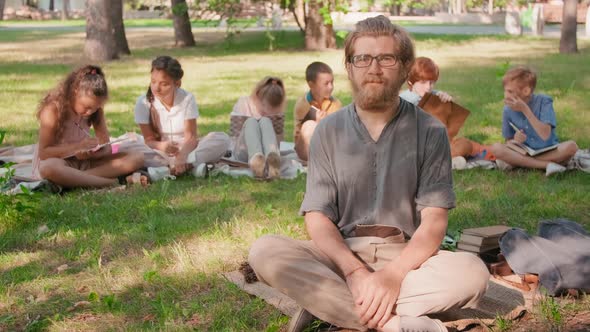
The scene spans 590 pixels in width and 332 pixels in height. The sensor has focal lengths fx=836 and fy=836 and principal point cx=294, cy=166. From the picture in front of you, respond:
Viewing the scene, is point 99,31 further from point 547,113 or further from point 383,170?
point 383,170

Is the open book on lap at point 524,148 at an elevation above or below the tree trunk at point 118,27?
below

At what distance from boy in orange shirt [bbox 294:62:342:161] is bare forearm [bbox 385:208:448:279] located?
3.86m

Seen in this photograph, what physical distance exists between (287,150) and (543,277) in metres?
4.32

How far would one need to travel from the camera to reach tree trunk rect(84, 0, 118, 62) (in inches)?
754

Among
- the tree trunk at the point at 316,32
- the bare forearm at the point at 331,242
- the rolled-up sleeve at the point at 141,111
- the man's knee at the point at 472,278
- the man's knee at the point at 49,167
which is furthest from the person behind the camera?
the tree trunk at the point at 316,32

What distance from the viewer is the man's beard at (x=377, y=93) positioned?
3791mm

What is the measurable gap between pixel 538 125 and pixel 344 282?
4.03 meters

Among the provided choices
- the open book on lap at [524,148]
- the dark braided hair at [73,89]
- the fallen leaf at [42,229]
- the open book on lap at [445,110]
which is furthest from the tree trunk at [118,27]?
the fallen leaf at [42,229]

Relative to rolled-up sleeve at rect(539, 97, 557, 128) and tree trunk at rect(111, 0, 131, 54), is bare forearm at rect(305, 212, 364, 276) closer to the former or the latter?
rolled-up sleeve at rect(539, 97, 557, 128)

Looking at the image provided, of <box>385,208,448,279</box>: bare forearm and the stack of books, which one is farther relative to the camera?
the stack of books

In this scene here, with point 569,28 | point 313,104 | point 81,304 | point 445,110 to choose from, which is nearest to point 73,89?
point 313,104

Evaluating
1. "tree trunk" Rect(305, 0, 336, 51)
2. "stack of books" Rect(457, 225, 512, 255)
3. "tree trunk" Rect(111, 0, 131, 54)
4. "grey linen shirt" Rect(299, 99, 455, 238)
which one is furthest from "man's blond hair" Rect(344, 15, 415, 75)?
"tree trunk" Rect(305, 0, 336, 51)

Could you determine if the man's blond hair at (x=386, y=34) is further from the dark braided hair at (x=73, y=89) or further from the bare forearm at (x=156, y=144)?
the bare forearm at (x=156, y=144)

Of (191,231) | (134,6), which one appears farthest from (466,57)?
(134,6)
